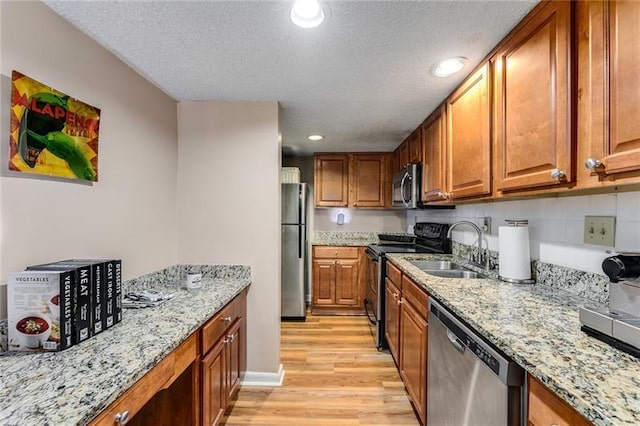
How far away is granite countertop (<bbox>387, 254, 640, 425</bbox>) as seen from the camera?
63cm

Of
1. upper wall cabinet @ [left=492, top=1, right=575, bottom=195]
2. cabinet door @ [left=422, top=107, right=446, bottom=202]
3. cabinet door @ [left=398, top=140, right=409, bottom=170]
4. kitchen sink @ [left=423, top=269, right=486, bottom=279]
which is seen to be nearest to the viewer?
upper wall cabinet @ [left=492, top=1, right=575, bottom=195]

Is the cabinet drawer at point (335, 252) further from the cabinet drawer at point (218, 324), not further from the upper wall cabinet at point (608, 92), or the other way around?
the upper wall cabinet at point (608, 92)

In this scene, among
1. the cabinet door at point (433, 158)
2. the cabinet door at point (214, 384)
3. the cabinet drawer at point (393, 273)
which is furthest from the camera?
the cabinet drawer at point (393, 273)

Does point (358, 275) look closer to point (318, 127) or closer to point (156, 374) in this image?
point (318, 127)

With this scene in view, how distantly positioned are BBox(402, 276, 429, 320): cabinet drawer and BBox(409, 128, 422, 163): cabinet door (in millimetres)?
1226

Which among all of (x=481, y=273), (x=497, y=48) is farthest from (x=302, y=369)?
(x=497, y=48)

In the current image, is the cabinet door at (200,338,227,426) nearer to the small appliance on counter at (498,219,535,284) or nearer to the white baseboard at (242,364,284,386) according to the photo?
the white baseboard at (242,364,284,386)

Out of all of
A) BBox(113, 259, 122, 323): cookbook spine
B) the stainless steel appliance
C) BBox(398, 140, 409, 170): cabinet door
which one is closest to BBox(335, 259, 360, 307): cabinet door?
the stainless steel appliance

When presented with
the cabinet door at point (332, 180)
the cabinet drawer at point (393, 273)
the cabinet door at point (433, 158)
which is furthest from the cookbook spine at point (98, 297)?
the cabinet door at point (332, 180)

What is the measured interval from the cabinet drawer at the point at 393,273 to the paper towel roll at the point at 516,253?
795mm

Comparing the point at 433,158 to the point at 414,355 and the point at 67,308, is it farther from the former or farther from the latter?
the point at 67,308

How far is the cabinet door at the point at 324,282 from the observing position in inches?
151

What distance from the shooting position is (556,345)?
0.87 metres

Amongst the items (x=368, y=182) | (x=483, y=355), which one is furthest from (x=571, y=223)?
(x=368, y=182)
